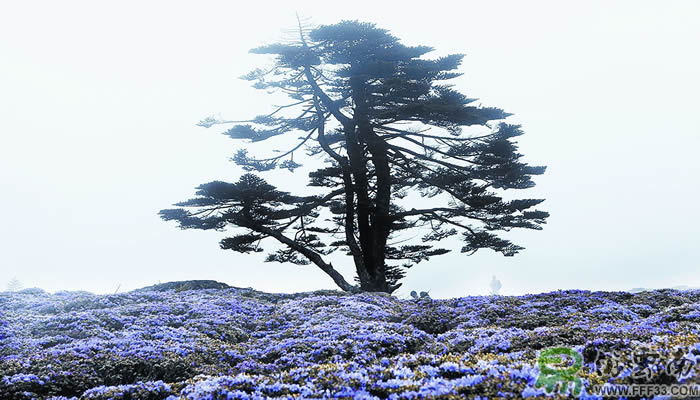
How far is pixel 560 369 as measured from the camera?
5.93 metres

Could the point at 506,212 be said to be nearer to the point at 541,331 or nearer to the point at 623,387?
the point at 541,331

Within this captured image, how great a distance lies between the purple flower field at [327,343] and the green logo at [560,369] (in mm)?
118

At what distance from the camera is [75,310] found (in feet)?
52.9

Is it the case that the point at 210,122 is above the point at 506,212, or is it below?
above

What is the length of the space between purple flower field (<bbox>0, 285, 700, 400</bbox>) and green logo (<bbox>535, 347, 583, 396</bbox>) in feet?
0.39

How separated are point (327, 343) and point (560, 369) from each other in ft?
17.4

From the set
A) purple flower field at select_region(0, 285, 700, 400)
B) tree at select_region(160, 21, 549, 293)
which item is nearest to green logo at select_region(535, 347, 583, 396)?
purple flower field at select_region(0, 285, 700, 400)

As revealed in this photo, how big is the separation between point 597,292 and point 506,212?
23.8 ft

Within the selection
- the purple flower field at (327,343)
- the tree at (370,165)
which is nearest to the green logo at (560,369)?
the purple flower field at (327,343)

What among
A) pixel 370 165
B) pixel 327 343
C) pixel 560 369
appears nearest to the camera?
pixel 560 369

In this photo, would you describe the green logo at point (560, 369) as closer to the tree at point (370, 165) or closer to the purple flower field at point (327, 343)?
the purple flower field at point (327, 343)

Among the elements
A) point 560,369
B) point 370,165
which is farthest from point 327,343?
point 370,165

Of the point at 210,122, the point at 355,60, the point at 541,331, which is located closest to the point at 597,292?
the point at 541,331

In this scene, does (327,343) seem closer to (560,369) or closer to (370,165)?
(560,369)
